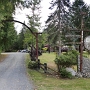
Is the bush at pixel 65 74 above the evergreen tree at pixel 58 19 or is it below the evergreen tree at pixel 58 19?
below

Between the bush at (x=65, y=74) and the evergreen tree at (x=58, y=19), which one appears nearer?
the bush at (x=65, y=74)

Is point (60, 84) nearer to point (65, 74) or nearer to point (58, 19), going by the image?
point (65, 74)

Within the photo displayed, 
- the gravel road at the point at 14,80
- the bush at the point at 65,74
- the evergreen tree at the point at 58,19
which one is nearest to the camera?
the gravel road at the point at 14,80

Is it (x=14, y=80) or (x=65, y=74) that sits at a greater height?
(x=65, y=74)

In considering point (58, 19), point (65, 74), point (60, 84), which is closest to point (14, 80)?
point (60, 84)

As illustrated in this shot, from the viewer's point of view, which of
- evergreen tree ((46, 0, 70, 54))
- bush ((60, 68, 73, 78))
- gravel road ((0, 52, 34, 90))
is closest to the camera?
gravel road ((0, 52, 34, 90))

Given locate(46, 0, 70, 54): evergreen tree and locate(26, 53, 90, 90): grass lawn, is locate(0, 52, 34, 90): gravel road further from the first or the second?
locate(46, 0, 70, 54): evergreen tree

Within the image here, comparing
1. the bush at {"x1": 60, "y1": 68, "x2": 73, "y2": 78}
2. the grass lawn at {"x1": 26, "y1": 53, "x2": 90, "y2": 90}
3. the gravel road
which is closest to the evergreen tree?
the gravel road

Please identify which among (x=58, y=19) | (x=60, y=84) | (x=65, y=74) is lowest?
(x=60, y=84)

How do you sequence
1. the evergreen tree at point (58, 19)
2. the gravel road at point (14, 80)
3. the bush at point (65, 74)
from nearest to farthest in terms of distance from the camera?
the gravel road at point (14, 80) < the bush at point (65, 74) < the evergreen tree at point (58, 19)

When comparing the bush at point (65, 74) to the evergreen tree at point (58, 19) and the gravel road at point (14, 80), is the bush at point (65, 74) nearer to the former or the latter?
the gravel road at point (14, 80)

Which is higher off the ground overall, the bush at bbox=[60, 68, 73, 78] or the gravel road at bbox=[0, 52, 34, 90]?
the bush at bbox=[60, 68, 73, 78]

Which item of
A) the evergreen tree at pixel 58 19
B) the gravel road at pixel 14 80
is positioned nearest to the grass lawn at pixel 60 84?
the gravel road at pixel 14 80

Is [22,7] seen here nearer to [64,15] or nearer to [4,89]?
[4,89]
